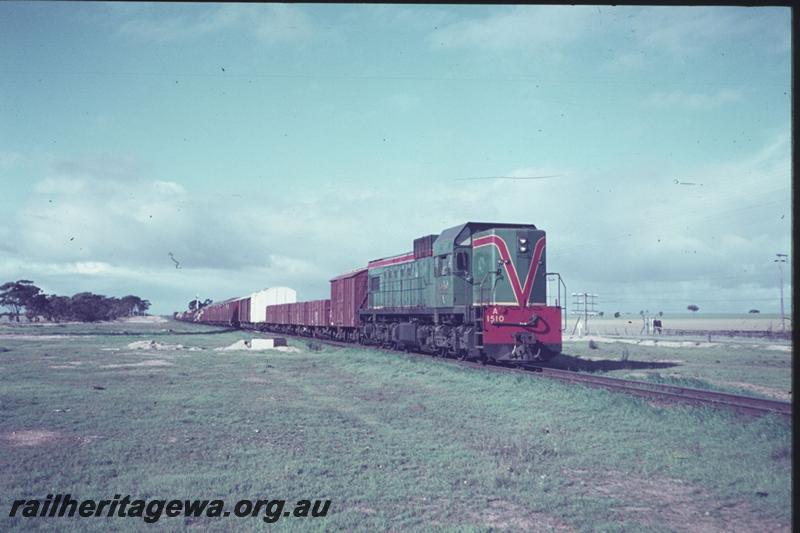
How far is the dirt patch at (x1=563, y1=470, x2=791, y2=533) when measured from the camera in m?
6.24

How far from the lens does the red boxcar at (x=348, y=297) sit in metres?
32.6

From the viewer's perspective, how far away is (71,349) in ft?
102

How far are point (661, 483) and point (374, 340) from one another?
23.0m

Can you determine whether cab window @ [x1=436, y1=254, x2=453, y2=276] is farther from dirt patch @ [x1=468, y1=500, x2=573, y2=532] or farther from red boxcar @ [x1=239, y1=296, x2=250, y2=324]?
red boxcar @ [x1=239, y1=296, x2=250, y2=324]

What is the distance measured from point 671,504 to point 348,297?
2791 centimetres

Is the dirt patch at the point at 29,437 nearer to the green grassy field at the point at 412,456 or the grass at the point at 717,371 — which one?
the green grassy field at the point at 412,456

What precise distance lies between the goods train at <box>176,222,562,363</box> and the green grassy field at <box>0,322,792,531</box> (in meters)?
3.03

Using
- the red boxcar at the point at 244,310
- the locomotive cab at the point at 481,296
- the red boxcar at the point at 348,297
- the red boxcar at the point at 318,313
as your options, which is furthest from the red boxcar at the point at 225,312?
the locomotive cab at the point at 481,296

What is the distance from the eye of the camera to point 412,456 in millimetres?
8695

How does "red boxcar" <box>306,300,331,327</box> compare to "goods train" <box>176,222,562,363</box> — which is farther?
"red boxcar" <box>306,300,331,327</box>

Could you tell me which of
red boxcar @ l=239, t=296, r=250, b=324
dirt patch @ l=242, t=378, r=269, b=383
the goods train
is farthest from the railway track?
red boxcar @ l=239, t=296, r=250, b=324

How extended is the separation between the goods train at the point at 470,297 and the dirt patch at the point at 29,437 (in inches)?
470

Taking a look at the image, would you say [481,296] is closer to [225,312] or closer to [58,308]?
[225,312]

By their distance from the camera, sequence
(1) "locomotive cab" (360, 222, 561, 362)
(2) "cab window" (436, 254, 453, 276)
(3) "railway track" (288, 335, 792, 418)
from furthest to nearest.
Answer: (2) "cab window" (436, 254, 453, 276) < (1) "locomotive cab" (360, 222, 561, 362) < (3) "railway track" (288, 335, 792, 418)
